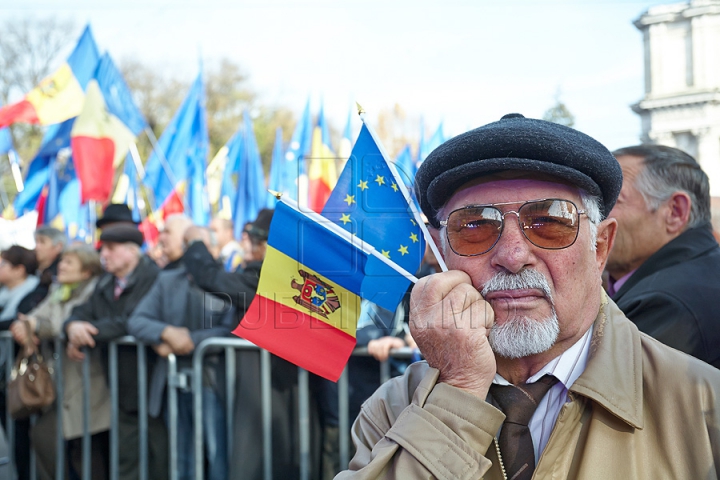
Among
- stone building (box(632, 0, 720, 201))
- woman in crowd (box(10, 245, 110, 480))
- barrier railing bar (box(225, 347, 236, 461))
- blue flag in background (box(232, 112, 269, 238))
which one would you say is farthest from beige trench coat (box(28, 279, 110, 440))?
stone building (box(632, 0, 720, 201))

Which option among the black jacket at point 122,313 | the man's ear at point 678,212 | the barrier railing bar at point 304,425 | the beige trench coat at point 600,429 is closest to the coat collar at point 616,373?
the beige trench coat at point 600,429

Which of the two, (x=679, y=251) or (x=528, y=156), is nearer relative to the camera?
(x=528, y=156)

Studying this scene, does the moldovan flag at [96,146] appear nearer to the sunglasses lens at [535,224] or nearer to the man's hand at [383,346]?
the man's hand at [383,346]

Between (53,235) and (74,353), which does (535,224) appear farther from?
(53,235)

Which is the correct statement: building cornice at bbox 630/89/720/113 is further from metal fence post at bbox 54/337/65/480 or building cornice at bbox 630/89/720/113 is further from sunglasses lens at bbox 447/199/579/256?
sunglasses lens at bbox 447/199/579/256

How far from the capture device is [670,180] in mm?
3209

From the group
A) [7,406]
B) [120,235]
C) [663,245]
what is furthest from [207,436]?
[663,245]

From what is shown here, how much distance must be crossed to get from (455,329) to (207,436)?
3.38 metres

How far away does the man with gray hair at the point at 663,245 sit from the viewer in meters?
2.60

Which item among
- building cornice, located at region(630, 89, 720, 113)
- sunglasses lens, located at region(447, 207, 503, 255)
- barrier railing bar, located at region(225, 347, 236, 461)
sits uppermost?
building cornice, located at region(630, 89, 720, 113)

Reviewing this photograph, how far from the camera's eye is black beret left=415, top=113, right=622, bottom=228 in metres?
1.92

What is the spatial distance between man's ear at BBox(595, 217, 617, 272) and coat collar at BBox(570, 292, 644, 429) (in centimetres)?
24

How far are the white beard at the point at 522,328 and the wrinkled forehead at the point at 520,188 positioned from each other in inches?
8.7

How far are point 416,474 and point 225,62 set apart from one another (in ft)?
154
